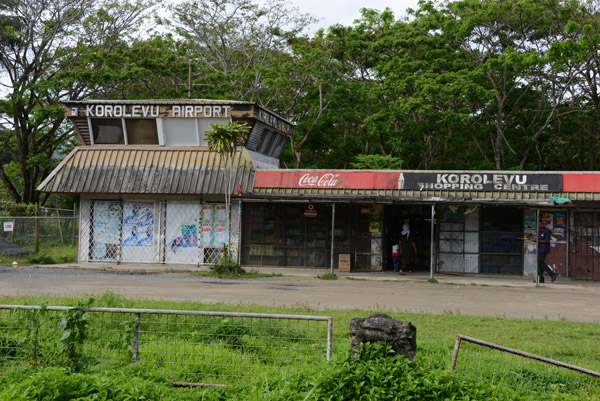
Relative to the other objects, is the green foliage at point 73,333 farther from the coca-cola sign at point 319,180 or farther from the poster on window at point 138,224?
the poster on window at point 138,224

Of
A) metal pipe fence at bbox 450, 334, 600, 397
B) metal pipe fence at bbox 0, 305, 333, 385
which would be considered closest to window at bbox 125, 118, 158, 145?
metal pipe fence at bbox 0, 305, 333, 385

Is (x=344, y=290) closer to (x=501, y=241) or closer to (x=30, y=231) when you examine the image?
(x=501, y=241)

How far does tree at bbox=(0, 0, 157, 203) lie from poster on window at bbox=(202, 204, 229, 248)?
12.2 metres

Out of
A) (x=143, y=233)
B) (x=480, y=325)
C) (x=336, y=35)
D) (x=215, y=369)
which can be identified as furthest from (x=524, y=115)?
(x=215, y=369)

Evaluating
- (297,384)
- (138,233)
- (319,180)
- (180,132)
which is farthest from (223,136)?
(297,384)

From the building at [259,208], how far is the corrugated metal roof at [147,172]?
2.0 inches

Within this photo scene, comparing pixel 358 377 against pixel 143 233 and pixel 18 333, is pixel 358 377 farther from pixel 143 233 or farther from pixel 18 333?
pixel 143 233

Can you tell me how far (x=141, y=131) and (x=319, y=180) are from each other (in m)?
8.42

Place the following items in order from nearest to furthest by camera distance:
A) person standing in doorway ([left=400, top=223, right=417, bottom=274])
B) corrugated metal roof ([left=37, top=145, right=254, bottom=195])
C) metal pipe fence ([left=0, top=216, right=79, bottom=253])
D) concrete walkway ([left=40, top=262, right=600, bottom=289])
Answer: concrete walkway ([left=40, top=262, right=600, bottom=289]) → person standing in doorway ([left=400, top=223, right=417, bottom=274]) → corrugated metal roof ([left=37, top=145, right=254, bottom=195]) → metal pipe fence ([left=0, top=216, right=79, bottom=253])

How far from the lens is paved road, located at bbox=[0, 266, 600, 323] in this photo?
1323 centimetres

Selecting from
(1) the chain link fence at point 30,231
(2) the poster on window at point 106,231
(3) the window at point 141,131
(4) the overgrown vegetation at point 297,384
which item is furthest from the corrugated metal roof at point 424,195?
(4) the overgrown vegetation at point 297,384

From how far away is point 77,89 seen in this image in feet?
108

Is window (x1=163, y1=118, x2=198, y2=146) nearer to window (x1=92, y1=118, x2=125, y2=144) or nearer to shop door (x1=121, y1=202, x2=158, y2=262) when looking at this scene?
window (x1=92, y1=118, x2=125, y2=144)

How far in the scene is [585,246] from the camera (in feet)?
67.4
